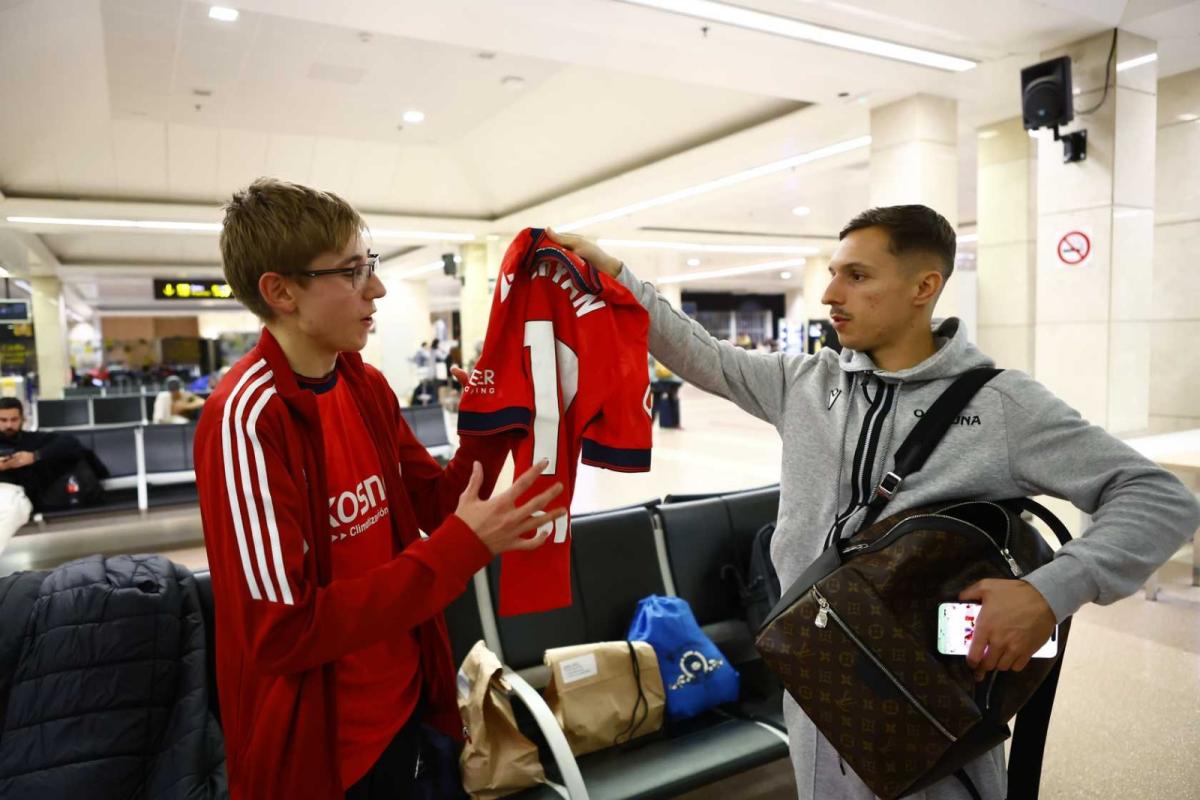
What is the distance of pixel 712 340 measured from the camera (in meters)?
1.79

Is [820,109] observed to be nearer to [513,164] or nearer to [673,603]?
[513,164]

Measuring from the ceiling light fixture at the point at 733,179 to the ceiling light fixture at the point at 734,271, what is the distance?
35.8ft

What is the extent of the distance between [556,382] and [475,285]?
50.8ft

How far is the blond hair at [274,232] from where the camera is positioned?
131 centimetres

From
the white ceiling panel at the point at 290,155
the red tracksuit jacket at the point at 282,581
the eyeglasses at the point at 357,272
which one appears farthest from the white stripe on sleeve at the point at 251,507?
the white ceiling panel at the point at 290,155

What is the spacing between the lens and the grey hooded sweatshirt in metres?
1.32

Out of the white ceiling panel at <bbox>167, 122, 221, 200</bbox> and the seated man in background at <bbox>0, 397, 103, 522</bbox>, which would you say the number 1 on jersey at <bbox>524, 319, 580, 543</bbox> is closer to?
the seated man in background at <bbox>0, 397, 103, 522</bbox>

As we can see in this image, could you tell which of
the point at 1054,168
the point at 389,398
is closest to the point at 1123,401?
the point at 1054,168

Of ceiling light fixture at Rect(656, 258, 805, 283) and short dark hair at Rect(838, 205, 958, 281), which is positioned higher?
ceiling light fixture at Rect(656, 258, 805, 283)

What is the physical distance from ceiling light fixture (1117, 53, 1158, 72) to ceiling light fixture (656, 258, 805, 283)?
17241 mm

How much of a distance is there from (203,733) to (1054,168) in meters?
7.05

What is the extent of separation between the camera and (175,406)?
31.6ft

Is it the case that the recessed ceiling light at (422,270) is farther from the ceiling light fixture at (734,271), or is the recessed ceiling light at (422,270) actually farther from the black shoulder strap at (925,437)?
the black shoulder strap at (925,437)

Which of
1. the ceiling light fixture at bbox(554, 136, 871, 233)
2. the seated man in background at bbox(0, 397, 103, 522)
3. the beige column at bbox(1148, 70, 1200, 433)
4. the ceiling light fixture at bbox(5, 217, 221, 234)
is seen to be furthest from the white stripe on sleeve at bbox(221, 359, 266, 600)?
the ceiling light fixture at bbox(5, 217, 221, 234)
